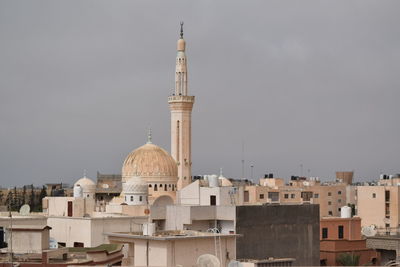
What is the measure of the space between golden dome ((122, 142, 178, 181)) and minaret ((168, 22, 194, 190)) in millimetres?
7227

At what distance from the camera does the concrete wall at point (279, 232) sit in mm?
32531

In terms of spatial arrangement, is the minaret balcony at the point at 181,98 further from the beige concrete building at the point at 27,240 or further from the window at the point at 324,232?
the beige concrete building at the point at 27,240

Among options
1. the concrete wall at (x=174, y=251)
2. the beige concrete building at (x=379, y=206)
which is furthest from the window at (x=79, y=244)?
the beige concrete building at (x=379, y=206)

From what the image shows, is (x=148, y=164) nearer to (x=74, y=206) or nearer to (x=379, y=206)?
(x=74, y=206)

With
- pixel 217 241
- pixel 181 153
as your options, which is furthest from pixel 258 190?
pixel 217 241

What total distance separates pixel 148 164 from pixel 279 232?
22.8 metres

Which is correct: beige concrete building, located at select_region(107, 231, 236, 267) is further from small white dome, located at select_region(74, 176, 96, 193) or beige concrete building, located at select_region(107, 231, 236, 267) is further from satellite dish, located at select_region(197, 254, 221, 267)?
small white dome, located at select_region(74, 176, 96, 193)

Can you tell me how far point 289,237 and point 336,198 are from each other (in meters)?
46.8

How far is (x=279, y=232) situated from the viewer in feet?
110

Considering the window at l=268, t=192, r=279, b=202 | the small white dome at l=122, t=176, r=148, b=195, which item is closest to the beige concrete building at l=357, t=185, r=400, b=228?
the window at l=268, t=192, r=279, b=202

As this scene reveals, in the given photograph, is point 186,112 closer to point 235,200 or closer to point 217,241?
point 235,200

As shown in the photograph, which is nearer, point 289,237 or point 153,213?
point 289,237

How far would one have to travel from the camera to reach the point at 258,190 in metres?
70.5

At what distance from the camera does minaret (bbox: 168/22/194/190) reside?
63.4m
